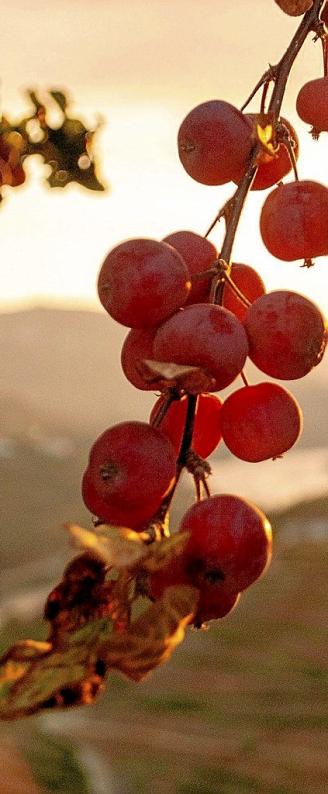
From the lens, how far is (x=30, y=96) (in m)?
1.53

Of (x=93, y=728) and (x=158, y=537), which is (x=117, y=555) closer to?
(x=158, y=537)

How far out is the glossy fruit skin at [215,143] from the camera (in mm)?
1042

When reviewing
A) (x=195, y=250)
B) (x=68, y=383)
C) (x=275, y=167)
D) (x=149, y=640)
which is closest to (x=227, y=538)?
(x=149, y=640)

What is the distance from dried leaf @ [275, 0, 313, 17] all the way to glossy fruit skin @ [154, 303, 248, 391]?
35 centimetres

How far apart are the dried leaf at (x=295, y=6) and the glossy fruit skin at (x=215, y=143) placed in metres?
0.10

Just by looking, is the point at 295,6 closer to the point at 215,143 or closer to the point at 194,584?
the point at 215,143

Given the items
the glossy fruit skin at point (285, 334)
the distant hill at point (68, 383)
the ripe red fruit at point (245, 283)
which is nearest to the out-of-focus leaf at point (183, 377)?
the glossy fruit skin at point (285, 334)

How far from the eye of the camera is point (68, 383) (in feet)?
161

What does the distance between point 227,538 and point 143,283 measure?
8.9 inches

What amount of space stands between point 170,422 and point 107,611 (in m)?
0.24

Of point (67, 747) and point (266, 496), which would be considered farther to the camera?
point (266, 496)

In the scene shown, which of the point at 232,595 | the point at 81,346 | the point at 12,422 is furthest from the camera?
the point at 81,346

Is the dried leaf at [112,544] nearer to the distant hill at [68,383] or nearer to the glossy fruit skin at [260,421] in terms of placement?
the glossy fruit skin at [260,421]

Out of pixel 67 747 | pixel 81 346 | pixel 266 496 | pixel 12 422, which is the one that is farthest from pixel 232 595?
pixel 81 346
